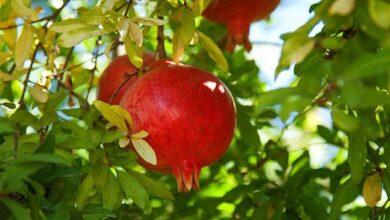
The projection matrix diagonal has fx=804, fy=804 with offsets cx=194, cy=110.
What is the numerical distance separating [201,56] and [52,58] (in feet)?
1.73

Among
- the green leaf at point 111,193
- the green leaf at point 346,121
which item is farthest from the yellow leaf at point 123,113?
the green leaf at point 346,121

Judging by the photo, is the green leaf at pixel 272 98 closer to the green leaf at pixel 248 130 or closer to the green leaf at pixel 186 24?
Result: the green leaf at pixel 186 24

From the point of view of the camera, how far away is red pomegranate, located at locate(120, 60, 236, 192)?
138cm

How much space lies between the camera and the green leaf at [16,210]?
1104 millimetres

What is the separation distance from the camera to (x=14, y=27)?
5.85 feet

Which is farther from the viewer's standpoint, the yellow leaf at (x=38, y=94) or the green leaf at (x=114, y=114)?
the yellow leaf at (x=38, y=94)

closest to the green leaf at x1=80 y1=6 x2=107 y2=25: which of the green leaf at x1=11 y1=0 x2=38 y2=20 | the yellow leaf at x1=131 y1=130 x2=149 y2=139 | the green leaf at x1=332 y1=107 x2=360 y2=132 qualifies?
the green leaf at x1=11 y1=0 x2=38 y2=20

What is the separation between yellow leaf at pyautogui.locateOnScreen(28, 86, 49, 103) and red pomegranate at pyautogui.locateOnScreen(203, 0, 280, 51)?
44 centimetres

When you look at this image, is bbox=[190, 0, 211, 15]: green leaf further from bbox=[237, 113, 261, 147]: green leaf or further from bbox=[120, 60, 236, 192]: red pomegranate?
bbox=[237, 113, 261, 147]: green leaf

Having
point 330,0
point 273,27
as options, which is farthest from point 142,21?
point 273,27

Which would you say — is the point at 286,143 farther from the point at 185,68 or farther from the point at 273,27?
the point at 185,68

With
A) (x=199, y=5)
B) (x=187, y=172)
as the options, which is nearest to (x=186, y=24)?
(x=199, y=5)

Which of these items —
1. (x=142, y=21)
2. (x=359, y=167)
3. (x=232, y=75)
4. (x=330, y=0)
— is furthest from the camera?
(x=232, y=75)

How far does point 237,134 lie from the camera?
7.59 feet
